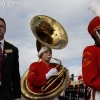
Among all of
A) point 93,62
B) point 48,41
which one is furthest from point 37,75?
point 93,62

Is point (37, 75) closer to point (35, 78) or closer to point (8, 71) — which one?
point (35, 78)

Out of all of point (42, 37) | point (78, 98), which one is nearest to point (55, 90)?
point (42, 37)

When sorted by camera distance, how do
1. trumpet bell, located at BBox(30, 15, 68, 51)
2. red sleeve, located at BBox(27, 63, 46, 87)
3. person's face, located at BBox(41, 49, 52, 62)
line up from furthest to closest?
trumpet bell, located at BBox(30, 15, 68, 51) < person's face, located at BBox(41, 49, 52, 62) < red sleeve, located at BBox(27, 63, 46, 87)

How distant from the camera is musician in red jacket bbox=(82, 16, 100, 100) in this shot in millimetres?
3664

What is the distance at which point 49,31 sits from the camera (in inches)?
295

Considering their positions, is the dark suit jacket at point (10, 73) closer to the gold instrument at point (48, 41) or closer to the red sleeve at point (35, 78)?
the red sleeve at point (35, 78)

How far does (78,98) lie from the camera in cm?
1318

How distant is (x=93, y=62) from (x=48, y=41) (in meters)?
3.67

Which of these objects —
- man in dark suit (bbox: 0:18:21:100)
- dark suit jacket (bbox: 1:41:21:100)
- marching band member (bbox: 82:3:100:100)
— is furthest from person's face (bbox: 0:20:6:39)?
marching band member (bbox: 82:3:100:100)

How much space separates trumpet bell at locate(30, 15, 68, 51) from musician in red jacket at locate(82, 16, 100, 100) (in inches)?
130

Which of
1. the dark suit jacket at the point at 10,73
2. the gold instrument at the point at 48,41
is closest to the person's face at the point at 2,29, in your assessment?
the dark suit jacket at the point at 10,73

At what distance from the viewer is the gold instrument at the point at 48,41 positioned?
6.38 metres

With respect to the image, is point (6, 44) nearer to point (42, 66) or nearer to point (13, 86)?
point (13, 86)

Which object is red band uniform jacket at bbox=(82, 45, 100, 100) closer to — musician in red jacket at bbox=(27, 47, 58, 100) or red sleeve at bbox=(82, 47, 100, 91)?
red sleeve at bbox=(82, 47, 100, 91)
